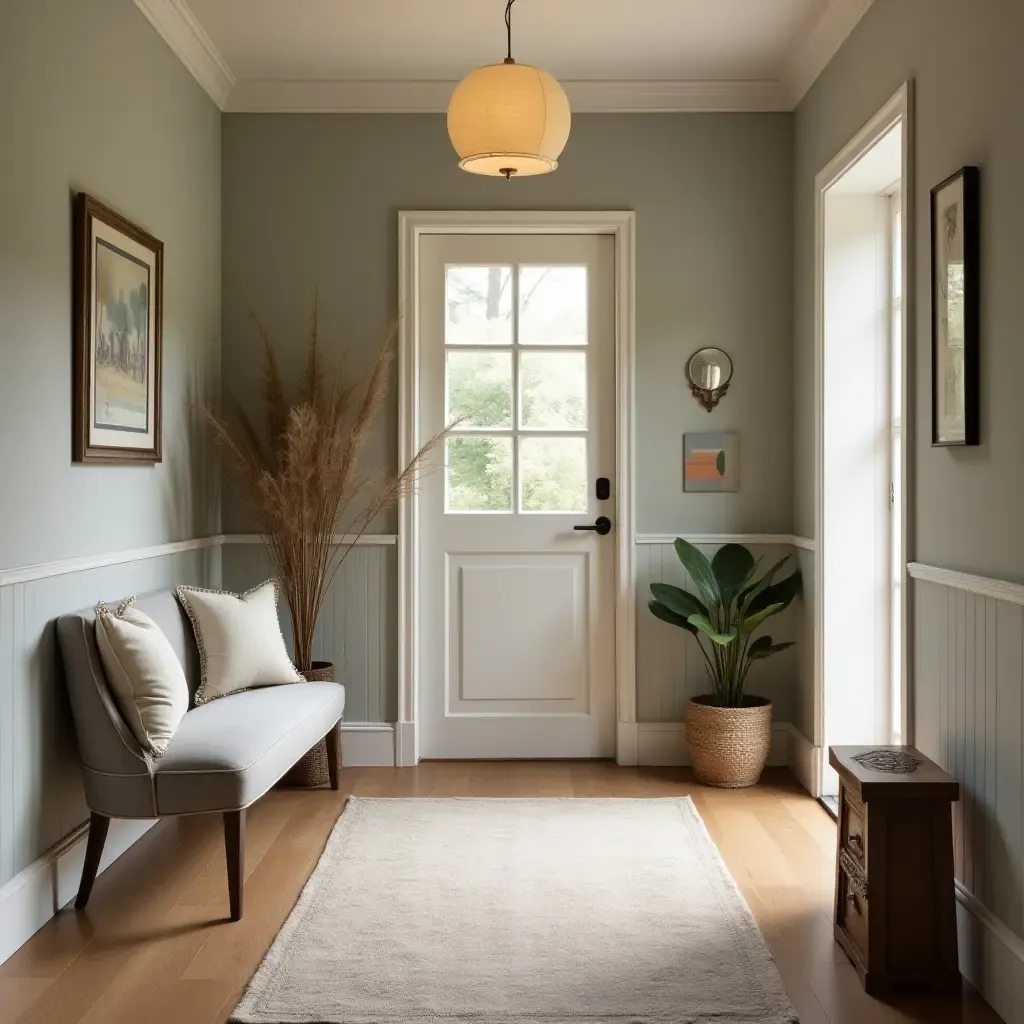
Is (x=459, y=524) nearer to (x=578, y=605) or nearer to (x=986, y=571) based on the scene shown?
(x=578, y=605)

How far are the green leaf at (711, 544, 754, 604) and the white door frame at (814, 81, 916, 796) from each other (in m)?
0.29

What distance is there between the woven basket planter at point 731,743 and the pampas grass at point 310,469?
1.45 meters

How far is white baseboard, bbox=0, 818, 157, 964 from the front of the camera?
2.66 metres

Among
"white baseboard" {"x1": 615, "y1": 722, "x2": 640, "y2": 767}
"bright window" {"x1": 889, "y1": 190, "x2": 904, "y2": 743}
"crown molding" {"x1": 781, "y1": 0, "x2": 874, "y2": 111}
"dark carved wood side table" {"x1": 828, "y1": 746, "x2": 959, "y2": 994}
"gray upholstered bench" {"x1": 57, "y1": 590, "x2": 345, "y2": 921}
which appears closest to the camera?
"dark carved wood side table" {"x1": 828, "y1": 746, "x2": 959, "y2": 994}

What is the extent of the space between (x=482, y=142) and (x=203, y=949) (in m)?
2.08

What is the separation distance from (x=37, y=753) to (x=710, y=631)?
2.32m

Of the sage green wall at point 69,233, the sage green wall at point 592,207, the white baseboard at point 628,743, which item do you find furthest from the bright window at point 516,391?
the sage green wall at point 69,233

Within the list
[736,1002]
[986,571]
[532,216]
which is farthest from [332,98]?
[736,1002]

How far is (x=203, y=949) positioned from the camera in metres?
2.70

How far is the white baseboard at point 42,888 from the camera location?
2.66 m

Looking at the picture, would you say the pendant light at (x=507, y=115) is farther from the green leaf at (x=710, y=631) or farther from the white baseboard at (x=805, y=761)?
the white baseboard at (x=805, y=761)

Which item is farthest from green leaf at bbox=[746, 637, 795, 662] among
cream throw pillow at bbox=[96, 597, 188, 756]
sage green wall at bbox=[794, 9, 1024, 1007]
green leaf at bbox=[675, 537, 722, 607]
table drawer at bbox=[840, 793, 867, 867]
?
cream throw pillow at bbox=[96, 597, 188, 756]

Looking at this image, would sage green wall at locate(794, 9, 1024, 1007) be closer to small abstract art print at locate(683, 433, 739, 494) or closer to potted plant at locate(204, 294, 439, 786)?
small abstract art print at locate(683, 433, 739, 494)

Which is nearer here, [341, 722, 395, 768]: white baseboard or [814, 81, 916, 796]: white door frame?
[814, 81, 916, 796]: white door frame
